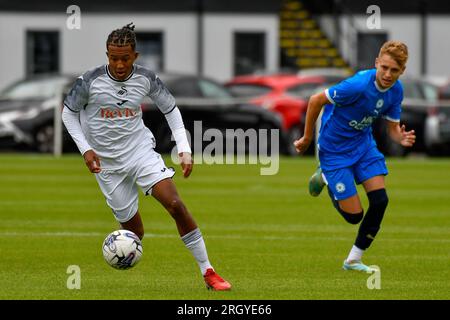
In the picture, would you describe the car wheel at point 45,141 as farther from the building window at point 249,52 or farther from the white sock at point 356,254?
the white sock at point 356,254

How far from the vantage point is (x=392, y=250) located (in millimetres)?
13297

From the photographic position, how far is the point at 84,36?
40.2 meters

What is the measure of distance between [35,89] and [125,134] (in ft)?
59.6

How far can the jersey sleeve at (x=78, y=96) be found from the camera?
34.1 feet

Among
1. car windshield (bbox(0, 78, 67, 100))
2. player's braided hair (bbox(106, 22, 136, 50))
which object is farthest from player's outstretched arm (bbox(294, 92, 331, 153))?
car windshield (bbox(0, 78, 67, 100))

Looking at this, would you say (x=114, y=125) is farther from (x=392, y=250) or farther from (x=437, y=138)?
(x=437, y=138)

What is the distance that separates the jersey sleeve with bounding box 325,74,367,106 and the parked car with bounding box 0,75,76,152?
1592 cm

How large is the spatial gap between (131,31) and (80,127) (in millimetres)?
880

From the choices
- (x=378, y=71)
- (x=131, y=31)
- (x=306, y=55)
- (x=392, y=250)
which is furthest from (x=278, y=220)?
(x=306, y=55)

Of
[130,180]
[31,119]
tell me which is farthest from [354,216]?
[31,119]

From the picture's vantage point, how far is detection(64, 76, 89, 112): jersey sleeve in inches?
409

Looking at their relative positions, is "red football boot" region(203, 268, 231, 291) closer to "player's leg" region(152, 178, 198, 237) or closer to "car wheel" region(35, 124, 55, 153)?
"player's leg" region(152, 178, 198, 237)

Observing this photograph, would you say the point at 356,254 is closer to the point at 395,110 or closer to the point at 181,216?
the point at 395,110
